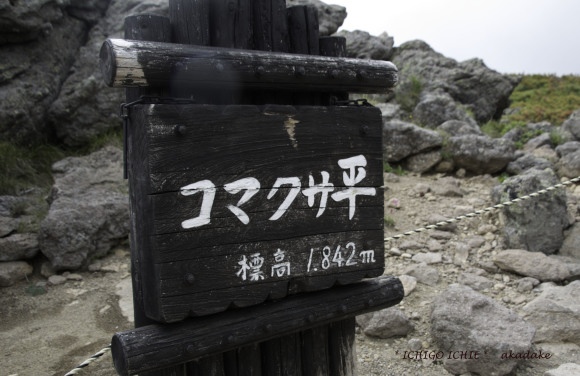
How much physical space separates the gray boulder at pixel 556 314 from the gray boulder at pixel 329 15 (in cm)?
672

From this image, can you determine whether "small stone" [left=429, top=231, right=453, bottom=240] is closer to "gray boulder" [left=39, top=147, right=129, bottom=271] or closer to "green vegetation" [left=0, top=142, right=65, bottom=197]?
"gray boulder" [left=39, top=147, right=129, bottom=271]

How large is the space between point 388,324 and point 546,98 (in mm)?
17393

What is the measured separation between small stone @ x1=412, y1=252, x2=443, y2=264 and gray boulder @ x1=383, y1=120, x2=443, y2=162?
2.28 meters

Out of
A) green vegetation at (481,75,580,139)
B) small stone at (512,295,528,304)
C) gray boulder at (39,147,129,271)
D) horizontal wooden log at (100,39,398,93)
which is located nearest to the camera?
horizontal wooden log at (100,39,398,93)

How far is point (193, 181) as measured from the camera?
2072mm

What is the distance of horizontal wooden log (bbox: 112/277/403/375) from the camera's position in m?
2.06

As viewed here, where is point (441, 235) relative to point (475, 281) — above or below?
above

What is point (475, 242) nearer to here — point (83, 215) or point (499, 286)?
point (499, 286)

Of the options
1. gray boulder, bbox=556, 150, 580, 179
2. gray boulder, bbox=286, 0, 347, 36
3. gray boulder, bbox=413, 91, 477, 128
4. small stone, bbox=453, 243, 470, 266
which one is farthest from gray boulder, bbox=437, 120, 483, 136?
gray boulder, bbox=286, 0, 347, 36

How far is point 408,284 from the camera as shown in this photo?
16.0ft

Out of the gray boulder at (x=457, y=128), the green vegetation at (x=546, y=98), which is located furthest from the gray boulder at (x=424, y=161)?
the green vegetation at (x=546, y=98)

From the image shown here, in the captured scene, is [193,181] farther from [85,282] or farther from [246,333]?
[85,282]

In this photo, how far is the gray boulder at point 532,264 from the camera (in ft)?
16.1

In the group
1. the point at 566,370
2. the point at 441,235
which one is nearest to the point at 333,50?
the point at 566,370
